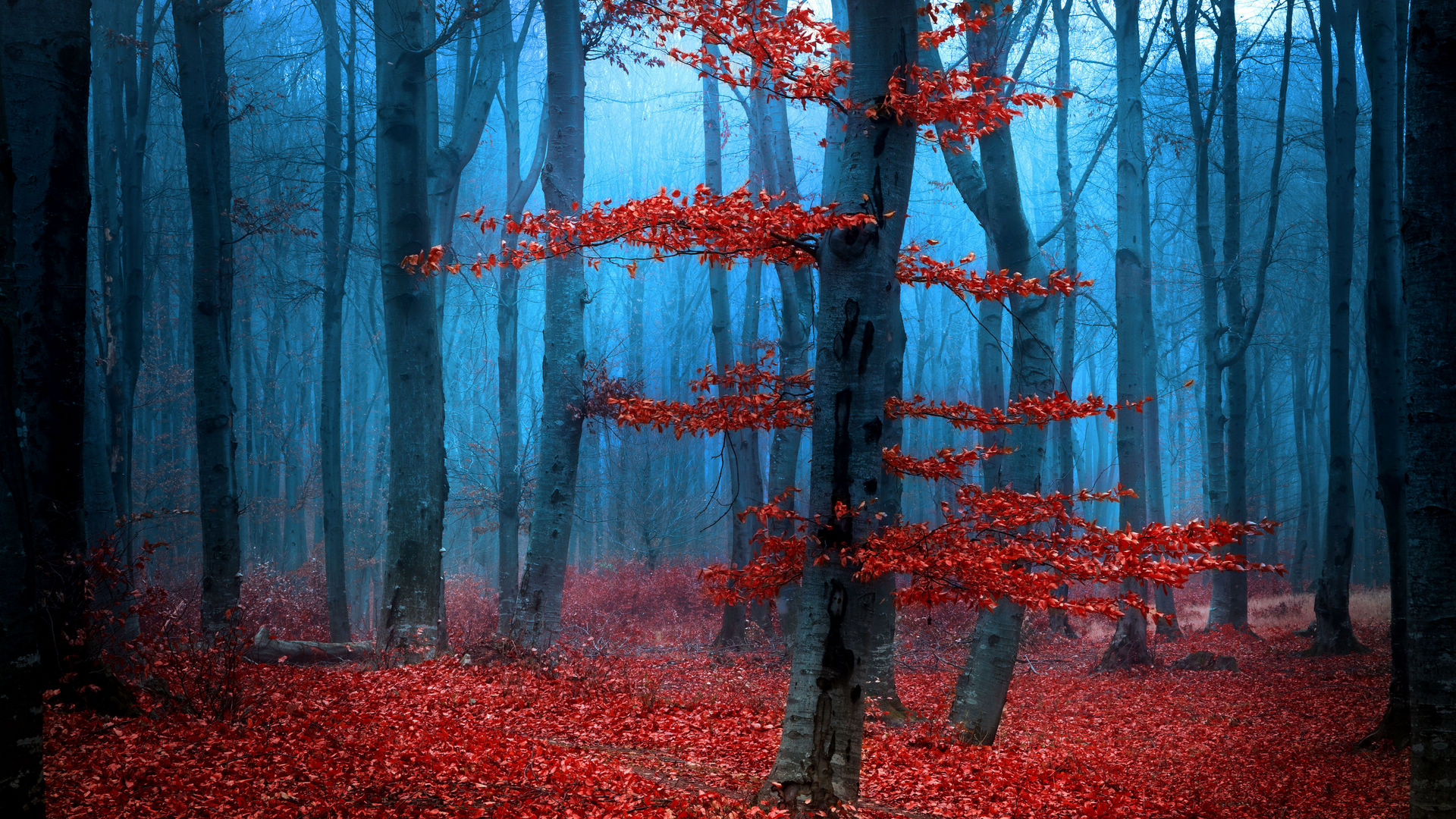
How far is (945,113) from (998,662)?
5087 millimetres

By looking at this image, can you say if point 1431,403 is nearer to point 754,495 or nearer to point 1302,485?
point 754,495

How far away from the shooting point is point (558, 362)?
1011 centimetres

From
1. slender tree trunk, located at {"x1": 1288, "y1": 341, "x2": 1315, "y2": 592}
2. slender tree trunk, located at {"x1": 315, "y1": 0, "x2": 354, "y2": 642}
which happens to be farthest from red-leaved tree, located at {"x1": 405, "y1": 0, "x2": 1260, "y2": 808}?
slender tree trunk, located at {"x1": 1288, "y1": 341, "x2": 1315, "y2": 592}

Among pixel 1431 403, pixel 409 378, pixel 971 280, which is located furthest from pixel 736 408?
pixel 409 378

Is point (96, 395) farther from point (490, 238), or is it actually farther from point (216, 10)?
point (490, 238)

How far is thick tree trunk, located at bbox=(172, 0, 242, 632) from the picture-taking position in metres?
9.08

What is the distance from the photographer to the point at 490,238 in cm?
2416

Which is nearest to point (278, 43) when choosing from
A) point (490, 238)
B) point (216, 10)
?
point (490, 238)

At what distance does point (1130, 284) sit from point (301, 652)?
41.0ft

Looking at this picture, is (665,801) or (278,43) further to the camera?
(278,43)

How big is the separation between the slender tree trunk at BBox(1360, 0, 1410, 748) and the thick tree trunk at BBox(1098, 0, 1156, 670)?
3.59 m

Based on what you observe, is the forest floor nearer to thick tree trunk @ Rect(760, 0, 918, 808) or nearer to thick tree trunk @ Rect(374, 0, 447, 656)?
thick tree trunk @ Rect(760, 0, 918, 808)


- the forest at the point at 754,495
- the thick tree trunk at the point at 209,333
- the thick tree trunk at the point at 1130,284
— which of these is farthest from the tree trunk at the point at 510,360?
the thick tree trunk at the point at 1130,284

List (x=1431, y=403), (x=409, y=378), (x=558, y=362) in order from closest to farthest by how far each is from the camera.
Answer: (x=1431, y=403) → (x=409, y=378) → (x=558, y=362)
